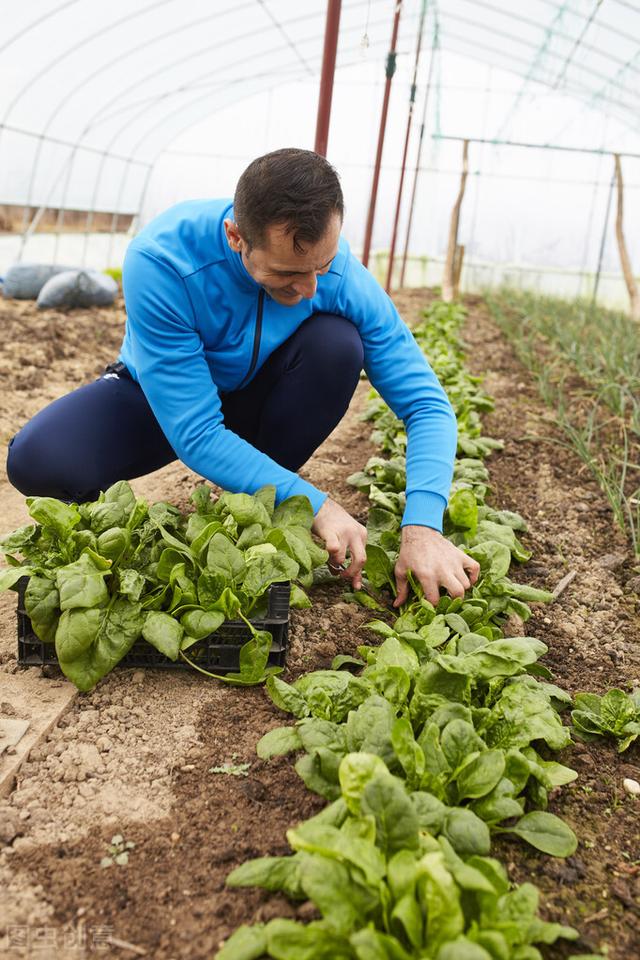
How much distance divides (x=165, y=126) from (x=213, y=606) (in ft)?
39.8

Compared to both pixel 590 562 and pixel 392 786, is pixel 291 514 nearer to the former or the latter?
pixel 392 786

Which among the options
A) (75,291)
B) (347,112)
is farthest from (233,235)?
(347,112)

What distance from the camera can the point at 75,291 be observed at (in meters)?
7.93

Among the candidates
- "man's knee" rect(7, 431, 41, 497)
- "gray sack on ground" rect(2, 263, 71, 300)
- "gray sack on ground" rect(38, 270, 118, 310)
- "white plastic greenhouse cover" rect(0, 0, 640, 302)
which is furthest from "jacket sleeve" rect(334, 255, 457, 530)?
"gray sack on ground" rect(2, 263, 71, 300)

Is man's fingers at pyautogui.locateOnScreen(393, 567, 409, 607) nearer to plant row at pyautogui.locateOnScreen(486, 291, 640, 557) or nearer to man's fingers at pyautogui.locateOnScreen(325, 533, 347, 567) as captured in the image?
man's fingers at pyautogui.locateOnScreen(325, 533, 347, 567)

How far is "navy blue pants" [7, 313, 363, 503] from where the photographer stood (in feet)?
8.01

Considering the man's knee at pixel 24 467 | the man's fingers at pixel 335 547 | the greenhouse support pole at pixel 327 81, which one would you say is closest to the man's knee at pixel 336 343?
the man's fingers at pixel 335 547

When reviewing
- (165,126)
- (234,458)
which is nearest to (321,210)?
(234,458)

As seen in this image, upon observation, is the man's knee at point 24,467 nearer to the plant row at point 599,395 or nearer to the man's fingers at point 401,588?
the man's fingers at point 401,588

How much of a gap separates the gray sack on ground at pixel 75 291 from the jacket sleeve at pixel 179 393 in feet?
19.9

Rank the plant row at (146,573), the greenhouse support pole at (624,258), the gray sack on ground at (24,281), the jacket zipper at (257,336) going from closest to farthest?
the plant row at (146,573)
the jacket zipper at (257,336)
the gray sack on ground at (24,281)
the greenhouse support pole at (624,258)

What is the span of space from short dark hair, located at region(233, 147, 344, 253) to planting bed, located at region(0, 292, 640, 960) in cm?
101

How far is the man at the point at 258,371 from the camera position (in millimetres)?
1955

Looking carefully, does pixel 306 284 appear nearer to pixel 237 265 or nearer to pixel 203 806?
pixel 237 265
